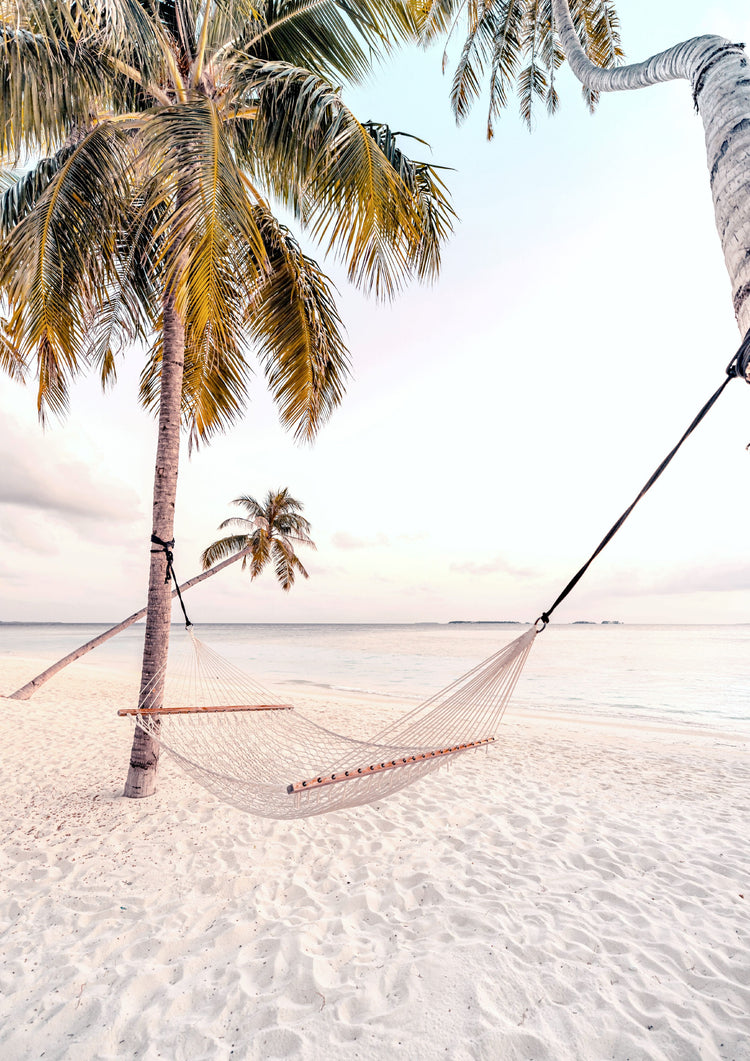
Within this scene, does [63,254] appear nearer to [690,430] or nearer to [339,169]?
[339,169]

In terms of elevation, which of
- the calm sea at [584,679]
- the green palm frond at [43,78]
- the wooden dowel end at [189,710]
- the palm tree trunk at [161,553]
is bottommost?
the calm sea at [584,679]

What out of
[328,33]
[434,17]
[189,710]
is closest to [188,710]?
[189,710]

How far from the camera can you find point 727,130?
0.91 m

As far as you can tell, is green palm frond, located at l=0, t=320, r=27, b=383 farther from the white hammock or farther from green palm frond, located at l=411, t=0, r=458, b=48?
green palm frond, located at l=411, t=0, r=458, b=48

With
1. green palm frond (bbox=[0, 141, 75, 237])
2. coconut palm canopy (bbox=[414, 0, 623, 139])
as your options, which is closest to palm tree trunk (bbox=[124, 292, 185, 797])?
green palm frond (bbox=[0, 141, 75, 237])

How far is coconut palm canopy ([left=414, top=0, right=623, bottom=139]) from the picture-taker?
3.77 metres

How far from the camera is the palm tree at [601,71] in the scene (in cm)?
85

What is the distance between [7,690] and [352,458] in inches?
268

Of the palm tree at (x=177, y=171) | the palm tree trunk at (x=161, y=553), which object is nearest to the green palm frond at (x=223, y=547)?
the palm tree at (x=177, y=171)

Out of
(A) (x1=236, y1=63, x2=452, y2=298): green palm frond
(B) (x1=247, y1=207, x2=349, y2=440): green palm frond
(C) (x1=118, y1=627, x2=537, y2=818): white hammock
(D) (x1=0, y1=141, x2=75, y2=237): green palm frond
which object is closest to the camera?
(C) (x1=118, y1=627, x2=537, y2=818): white hammock

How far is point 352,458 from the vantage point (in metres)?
9.81

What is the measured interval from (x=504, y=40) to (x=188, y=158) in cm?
362

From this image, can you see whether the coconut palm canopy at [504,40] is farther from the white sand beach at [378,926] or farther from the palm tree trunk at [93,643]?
the white sand beach at [378,926]

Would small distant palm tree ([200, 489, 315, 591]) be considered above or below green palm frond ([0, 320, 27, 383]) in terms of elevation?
below
